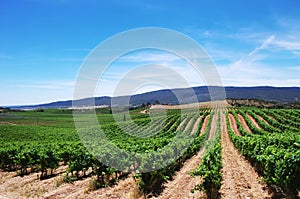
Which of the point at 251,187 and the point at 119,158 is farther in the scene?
the point at 119,158

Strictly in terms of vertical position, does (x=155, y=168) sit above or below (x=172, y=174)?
above

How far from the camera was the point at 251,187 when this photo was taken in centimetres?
1243

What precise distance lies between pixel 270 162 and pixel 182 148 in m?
9.46

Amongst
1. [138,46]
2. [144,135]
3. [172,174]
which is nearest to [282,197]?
[172,174]

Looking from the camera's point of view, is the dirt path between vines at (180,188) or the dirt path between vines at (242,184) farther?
the dirt path between vines at (180,188)

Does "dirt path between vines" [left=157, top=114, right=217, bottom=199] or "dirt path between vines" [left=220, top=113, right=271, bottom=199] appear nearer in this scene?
"dirt path between vines" [left=220, top=113, right=271, bottom=199]

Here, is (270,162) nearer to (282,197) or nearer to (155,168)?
(282,197)

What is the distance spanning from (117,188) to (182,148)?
850 cm

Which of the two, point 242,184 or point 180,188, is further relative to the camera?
point 242,184

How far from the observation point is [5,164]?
67.0 feet

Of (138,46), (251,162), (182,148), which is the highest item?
(138,46)

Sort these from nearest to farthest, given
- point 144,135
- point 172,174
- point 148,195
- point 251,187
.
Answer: point 148,195 → point 251,187 → point 172,174 → point 144,135

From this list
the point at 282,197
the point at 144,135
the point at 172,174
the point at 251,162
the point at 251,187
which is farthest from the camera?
the point at 144,135

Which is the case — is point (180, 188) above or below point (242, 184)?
above
